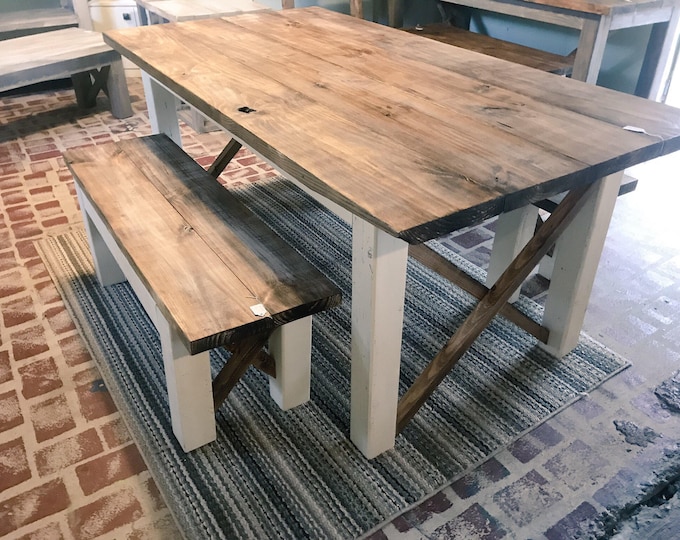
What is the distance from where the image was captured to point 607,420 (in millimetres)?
1676

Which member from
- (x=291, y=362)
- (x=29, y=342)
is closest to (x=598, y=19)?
(x=291, y=362)

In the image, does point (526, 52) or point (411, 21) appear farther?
point (411, 21)

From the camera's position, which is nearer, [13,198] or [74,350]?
A: [74,350]

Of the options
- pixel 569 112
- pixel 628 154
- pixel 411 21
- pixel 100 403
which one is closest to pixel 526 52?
pixel 411 21

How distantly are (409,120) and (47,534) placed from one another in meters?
1.26

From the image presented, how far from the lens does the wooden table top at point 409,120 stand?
113cm

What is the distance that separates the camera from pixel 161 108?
237 cm

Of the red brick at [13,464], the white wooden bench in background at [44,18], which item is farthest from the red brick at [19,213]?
the white wooden bench in background at [44,18]

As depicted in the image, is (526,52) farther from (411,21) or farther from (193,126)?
(193,126)

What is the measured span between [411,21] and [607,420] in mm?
3626

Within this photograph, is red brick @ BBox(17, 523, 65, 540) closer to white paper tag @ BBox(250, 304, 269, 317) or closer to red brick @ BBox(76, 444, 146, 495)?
red brick @ BBox(76, 444, 146, 495)

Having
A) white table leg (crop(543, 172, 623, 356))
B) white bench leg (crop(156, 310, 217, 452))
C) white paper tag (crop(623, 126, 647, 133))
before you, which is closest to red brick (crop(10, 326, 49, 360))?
white bench leg (crop(156, 310, 217, 452))

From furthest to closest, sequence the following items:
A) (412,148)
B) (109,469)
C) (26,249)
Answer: (26,249) → (109,469) → (412,148)

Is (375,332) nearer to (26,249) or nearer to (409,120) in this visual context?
(409,120)
